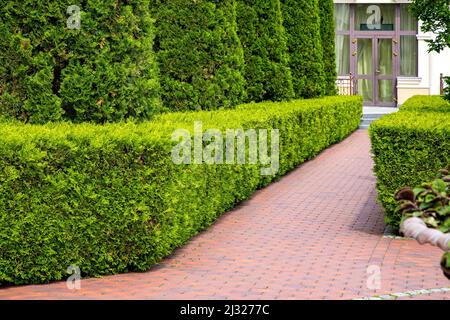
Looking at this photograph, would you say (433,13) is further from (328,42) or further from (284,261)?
(328,42)

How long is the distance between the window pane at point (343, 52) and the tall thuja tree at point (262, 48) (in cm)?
1690

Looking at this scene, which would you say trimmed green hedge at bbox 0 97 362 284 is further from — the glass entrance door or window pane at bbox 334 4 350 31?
window pane at bbox 334 4 350 31

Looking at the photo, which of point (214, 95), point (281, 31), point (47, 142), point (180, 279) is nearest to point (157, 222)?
point (180, 279)

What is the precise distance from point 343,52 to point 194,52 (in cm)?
2233

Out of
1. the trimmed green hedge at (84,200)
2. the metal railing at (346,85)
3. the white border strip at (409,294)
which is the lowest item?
the white border strip at (409,294)

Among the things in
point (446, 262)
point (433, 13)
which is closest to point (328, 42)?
point (433, 13)

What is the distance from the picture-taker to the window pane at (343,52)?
36.9 m

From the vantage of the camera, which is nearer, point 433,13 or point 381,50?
point 433,13

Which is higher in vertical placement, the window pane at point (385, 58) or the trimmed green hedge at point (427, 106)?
the window pane at point (385, 58)

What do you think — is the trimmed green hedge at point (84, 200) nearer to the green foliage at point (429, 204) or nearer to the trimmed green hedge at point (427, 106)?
the green foliage at point (429, 204)

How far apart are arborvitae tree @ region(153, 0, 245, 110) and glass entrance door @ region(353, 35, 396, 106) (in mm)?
21459

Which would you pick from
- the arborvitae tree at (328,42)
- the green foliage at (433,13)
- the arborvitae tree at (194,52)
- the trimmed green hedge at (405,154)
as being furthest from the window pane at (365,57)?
the trimmed green hedge at (405,154)

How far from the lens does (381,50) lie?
36375 mm
